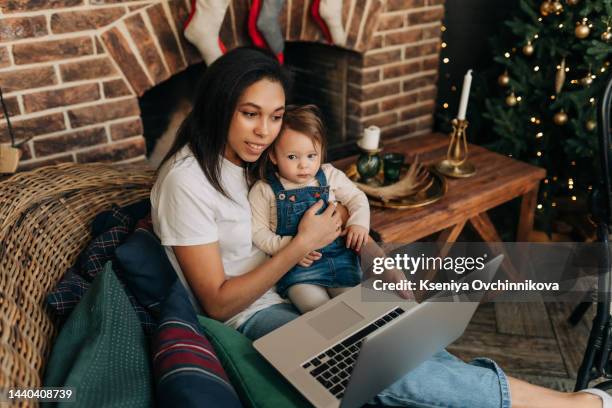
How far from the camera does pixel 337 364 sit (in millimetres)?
1165

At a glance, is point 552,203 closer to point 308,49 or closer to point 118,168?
point 308,49

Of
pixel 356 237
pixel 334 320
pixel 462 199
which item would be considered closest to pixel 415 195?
pixel 462 199

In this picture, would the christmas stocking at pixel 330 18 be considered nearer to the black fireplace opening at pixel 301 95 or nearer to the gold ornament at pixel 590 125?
the black fireplace opening at pixel 301 95

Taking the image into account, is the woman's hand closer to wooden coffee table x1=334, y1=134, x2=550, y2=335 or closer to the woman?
the woman

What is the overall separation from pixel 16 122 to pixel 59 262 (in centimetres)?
56

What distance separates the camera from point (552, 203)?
252cm

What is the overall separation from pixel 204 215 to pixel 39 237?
418 millimetres

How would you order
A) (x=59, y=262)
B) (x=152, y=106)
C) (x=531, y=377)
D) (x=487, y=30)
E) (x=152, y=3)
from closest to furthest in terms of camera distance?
(x=59, y=262)
(x=152, y=3)
(x=531, y=377)
(x=152, y=106)
(x=487, y=30)

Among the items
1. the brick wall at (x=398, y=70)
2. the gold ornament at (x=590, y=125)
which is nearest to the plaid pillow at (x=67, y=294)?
the brick wall at (x=398, y=70)

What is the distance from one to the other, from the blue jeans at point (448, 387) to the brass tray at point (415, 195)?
2.14ft

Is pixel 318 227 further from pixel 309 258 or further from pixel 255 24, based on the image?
pixel 255 24

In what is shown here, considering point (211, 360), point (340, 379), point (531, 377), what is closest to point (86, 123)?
point (211, 360)

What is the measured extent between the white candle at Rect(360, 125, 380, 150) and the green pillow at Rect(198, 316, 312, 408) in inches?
35.0

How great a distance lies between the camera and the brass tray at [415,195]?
5.98 ft
